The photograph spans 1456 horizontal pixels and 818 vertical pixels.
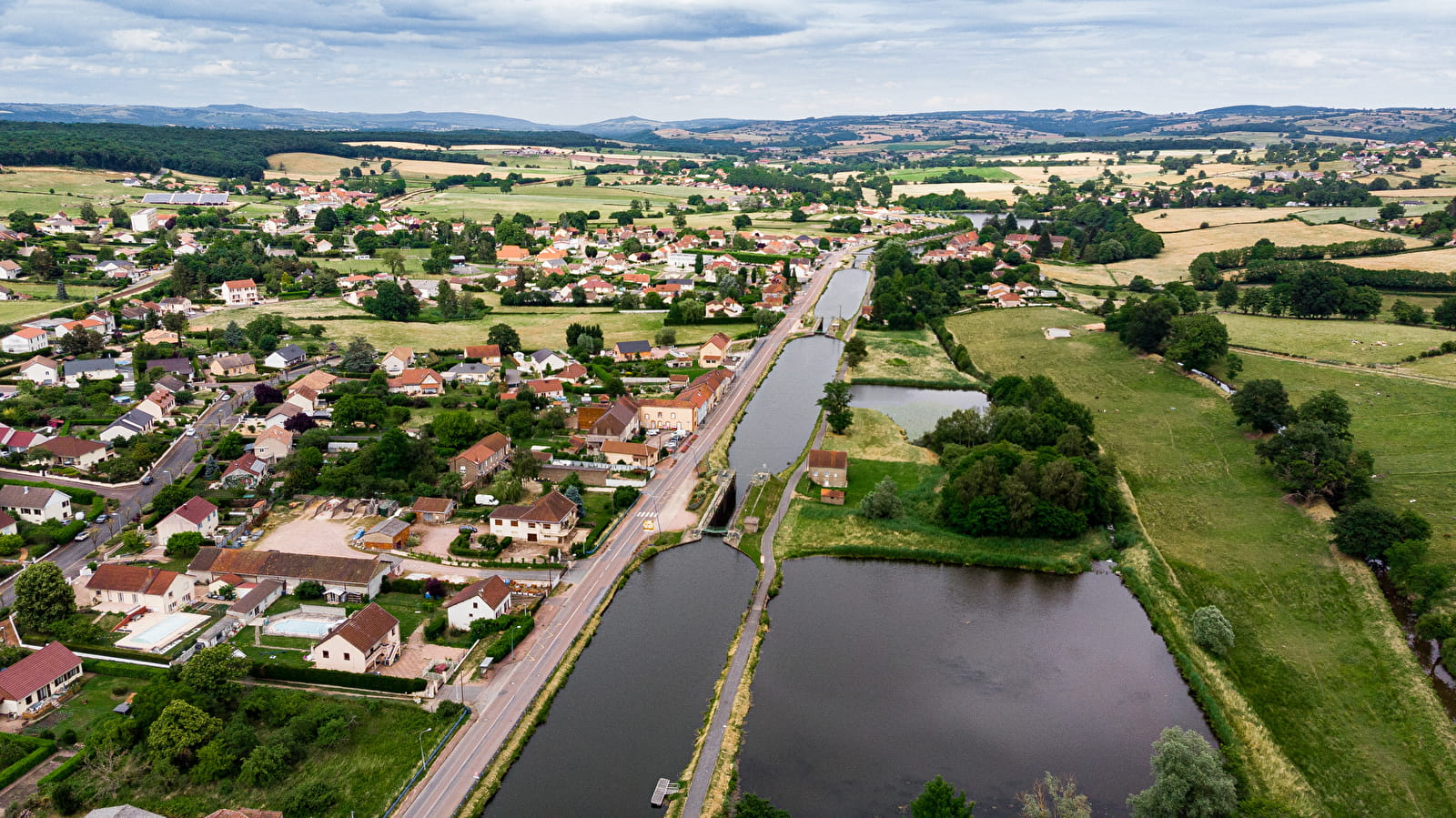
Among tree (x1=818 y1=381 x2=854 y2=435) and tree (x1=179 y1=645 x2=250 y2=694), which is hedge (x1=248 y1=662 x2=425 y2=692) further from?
tree (x1=818 y1=381 x2=854 y2=435)

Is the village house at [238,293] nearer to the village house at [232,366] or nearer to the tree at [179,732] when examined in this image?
the village house at [232,366]

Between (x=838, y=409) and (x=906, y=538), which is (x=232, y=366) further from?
(x=906, y=538)

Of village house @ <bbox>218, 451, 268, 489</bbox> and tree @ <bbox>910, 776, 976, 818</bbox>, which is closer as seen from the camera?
tree @ <bbox>910, 776, 976, 818</bbox>

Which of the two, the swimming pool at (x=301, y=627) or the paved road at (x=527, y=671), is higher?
the swimming pool at (x=301, y=627)

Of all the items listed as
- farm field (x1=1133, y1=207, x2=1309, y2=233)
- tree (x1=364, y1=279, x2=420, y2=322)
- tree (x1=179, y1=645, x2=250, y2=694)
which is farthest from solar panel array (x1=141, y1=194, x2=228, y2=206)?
farm field (x1=1133, y1=207, x2=1309, y2=233)

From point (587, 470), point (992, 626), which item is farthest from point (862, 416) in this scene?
point (992, 626)

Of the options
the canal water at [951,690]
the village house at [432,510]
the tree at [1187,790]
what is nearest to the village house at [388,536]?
the village house at [432,510]

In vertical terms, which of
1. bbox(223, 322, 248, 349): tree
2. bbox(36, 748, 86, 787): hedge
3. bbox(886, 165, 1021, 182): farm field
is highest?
bbox(886, 165, 1021, 182): farm field
